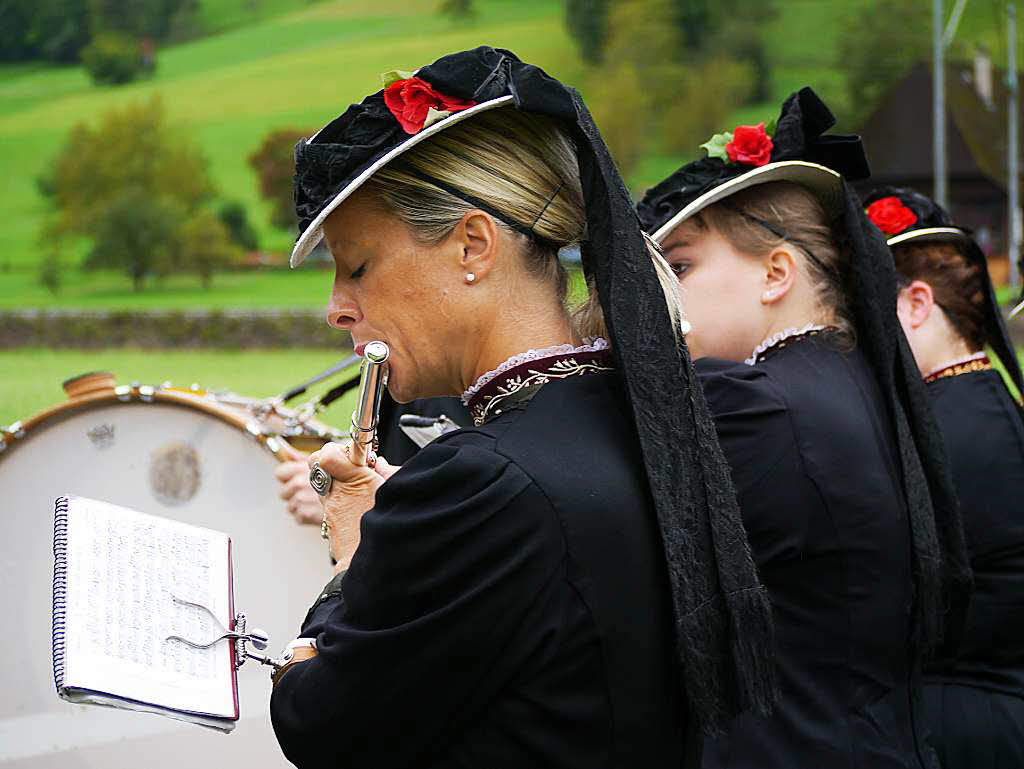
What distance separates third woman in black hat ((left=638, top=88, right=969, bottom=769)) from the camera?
6.52ft

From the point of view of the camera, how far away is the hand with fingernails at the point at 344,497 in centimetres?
168

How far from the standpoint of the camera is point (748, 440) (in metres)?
1.99

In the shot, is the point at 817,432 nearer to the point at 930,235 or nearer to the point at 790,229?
the point at 790,229

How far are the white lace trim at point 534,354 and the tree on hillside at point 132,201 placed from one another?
7719 millimetres

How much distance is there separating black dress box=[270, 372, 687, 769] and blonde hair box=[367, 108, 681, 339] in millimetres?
262

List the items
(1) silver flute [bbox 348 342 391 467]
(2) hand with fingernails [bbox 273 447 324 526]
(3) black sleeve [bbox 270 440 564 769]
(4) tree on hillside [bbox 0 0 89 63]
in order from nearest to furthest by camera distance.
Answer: (3) black sleeve [bbox 270 440 564 769] < (1) silver flute [bbox 348 342 391 467] < (2) hand with fingernails [bbox 273 447 324 526] < (4) tree on hillside [bbox 0 0 89 63]

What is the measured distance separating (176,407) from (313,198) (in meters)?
1.45

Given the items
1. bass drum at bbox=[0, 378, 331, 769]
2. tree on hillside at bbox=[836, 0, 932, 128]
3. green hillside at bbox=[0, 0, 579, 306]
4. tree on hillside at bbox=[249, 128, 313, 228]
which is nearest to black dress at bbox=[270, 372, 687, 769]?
bass drum at bbox=[0, 378, 331, 769]

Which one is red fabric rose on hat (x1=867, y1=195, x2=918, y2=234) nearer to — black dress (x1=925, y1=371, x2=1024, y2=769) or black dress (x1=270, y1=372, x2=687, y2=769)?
black dress (x1=925, y1=371, x2=1024, y2=769)

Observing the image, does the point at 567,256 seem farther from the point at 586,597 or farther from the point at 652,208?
the point at 652,208

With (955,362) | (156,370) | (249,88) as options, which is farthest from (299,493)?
(249,88)

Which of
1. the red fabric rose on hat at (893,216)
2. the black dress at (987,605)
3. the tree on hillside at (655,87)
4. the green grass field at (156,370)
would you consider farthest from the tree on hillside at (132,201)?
the black dress at (987,605)

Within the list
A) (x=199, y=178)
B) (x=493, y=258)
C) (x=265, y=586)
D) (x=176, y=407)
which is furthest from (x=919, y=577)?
A: (x=199, y=178)

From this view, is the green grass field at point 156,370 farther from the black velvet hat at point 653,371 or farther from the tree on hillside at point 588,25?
the tree on hillside at point 588,25
